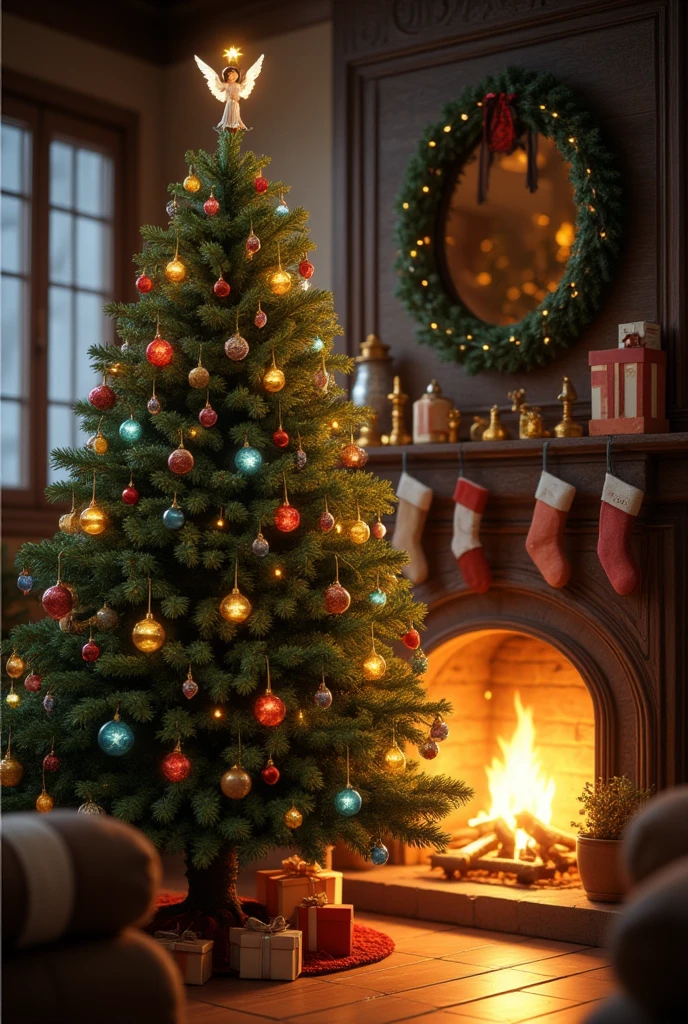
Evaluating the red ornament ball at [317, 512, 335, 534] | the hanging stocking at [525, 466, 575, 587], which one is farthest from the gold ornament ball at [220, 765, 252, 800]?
the hanging stocking at [525, 466, 575, 587]

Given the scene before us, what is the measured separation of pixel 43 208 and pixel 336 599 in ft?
9.39

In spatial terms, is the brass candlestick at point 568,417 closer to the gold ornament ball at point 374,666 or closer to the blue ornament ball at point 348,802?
the gold ornament ball at point 374,666

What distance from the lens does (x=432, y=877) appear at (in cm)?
441

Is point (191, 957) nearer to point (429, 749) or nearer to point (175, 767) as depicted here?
point (175, 767)

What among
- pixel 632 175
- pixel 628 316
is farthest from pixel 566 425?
pixel 632 175

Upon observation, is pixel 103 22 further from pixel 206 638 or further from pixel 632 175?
pixel 206 638

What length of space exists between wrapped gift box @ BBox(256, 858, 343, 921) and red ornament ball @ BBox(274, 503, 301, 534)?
109cm

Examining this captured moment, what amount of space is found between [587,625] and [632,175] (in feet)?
4.88

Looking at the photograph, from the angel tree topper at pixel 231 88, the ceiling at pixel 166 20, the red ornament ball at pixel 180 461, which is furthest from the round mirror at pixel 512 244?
the red ornament ball at pixel 180 461

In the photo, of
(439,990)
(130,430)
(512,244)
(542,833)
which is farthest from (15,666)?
(512,244)

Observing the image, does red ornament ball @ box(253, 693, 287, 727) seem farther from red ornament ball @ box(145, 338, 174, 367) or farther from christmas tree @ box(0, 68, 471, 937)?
red ornament ball @ box(145, 338, 174, 367)

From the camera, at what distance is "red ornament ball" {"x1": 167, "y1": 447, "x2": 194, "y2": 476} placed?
3.32 metres

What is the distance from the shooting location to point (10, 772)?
3385 mm

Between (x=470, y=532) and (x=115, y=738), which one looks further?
(x=470, y=532)
